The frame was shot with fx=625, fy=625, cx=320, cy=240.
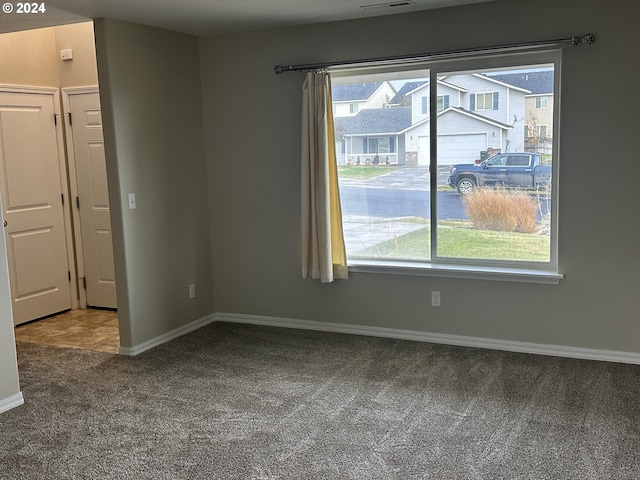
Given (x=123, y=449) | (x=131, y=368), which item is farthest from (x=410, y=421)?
(x=131, y=368)

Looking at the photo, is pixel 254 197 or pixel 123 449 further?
pixel 254 197

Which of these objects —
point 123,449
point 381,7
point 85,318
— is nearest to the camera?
point 123,449

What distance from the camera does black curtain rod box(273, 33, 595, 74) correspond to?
3.96 meters

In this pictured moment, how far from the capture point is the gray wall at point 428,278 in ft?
13.0

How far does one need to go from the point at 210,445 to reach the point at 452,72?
9.73ft

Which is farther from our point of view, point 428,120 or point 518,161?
point 428,120

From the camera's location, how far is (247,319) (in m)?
5.36

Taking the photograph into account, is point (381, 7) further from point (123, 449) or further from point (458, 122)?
point (123, 449)

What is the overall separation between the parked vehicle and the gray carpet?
1193 millimetres

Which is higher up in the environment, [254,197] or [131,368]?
[254,197]

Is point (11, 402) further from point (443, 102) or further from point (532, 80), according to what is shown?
point (532, 80)

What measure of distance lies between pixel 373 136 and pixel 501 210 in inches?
43.8

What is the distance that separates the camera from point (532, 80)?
4.21 m

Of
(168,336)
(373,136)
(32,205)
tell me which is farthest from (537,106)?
(32,205)
